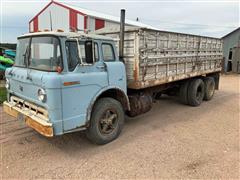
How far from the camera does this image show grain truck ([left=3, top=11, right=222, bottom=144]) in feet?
11.0

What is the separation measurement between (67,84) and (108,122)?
4.33 feet

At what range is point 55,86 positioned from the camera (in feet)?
10.4

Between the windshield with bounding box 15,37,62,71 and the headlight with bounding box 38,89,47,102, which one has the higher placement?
the windshield with bounding box 15,37,62,71

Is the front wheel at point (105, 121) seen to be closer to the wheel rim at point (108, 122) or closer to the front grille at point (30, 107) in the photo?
the wheel rim at point (108, 122)

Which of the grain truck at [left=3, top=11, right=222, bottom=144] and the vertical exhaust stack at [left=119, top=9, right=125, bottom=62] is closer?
the grain truck at [left=3, top=11, right=222, bottom=144]

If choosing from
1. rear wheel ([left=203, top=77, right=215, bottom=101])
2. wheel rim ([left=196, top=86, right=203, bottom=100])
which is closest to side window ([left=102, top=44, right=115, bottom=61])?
wheel rim ([left=196, top=86, right=203, bottom=100])

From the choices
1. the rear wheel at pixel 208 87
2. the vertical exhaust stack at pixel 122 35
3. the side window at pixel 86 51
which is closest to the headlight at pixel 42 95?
the side window at pixel 86 51

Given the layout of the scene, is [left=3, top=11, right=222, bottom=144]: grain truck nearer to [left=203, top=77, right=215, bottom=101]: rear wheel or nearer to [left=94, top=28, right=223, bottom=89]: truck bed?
[left=94, top=28, right=223, bottom=89]: truck bed

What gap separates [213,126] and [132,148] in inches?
100

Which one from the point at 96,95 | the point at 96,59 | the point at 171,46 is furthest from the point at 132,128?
the point at 171,46

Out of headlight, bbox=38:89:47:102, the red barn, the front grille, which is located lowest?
the front grille

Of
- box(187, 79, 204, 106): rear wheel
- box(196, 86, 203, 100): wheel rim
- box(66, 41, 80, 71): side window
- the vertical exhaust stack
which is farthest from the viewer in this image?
box(196, 86, 203, 100): wheel rim

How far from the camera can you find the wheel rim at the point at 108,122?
412 centimetres

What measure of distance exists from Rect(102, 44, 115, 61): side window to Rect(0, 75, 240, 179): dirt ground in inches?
69.7
